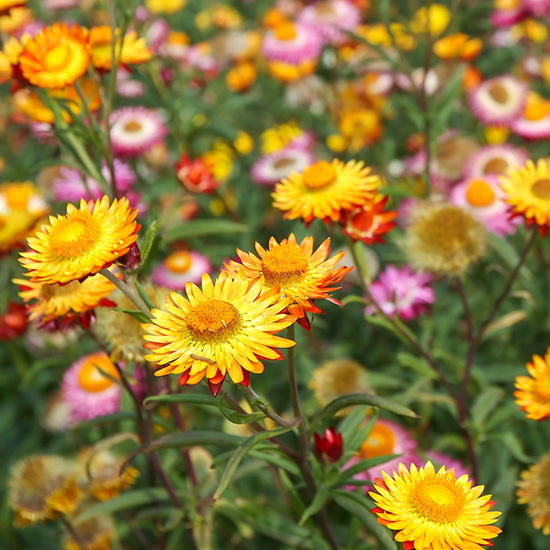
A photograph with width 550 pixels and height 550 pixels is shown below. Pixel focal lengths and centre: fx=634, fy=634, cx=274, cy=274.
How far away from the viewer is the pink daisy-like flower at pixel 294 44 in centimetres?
314

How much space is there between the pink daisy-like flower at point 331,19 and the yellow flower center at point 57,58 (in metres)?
1.74

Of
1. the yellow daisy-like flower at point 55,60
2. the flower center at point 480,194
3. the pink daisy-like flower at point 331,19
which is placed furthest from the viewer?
the pink daisy-like flower at point 331,19

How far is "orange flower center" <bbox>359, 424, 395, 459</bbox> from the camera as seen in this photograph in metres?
1.59

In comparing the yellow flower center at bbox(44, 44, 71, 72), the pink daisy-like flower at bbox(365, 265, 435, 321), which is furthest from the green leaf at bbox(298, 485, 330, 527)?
the yellow flower center at bbox(44, 44, 71, 72)

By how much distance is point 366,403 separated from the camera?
3.49ft

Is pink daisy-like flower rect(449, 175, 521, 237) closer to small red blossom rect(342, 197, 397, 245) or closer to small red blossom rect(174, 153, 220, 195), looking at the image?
small red blossom rect(342, 197, 397, 245)

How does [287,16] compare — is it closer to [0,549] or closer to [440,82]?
[440,82]

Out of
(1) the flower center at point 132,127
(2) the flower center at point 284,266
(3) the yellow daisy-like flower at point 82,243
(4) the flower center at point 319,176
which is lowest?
(1) the flower center at point 132,127

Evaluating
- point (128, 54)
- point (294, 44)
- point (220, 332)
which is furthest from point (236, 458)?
point (294, 44)

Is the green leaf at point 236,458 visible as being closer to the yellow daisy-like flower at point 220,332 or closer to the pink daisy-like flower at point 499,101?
the yellow daisy-like flower at point 220,332

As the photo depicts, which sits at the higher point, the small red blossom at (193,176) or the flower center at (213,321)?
the flower center at (213,321)

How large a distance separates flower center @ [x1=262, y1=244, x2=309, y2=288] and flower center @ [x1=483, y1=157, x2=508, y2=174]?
1570 mm

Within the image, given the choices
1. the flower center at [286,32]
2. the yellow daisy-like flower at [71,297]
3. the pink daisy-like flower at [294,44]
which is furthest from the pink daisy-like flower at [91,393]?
the flower center at [286,32]

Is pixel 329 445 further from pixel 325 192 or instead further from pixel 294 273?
pixel 325 192
